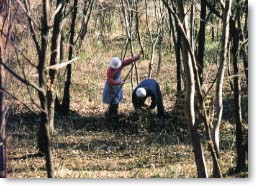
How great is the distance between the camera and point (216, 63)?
2.23 m

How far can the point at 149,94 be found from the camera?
7.39 feet

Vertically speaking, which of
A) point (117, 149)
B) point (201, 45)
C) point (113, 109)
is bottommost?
point (117, 149)

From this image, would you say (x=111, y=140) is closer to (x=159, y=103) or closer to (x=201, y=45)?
(x=159, y=103)

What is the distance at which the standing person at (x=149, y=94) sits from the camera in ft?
7.36

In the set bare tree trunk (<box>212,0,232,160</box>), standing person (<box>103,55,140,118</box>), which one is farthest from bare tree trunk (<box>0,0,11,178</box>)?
bare tree trunk (<box>212,0,232,160</box>)

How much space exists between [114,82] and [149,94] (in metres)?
0.15

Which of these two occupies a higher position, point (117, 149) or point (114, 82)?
point (114, 82)

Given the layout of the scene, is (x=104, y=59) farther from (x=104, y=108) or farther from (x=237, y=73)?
(x=237, y=73)

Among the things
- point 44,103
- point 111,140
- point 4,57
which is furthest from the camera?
point 111,140

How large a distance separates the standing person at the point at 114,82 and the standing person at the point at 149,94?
6 cm

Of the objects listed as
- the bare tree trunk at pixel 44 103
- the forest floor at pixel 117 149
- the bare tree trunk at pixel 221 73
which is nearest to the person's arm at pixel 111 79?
the forest floor at pixel 117 149

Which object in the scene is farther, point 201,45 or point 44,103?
point 201,45

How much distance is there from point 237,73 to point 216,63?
0.30ft

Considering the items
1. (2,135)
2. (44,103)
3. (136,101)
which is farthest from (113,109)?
(2,135)
